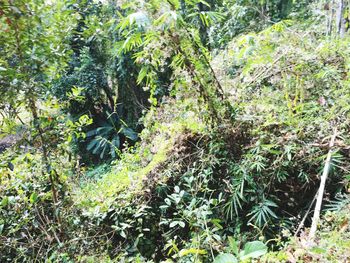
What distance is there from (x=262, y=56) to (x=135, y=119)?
16.2 ft

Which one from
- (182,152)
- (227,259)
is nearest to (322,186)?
(227,259)

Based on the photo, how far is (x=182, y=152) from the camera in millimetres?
2469

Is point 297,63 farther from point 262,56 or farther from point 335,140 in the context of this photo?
point 335,140

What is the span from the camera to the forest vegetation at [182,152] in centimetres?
186

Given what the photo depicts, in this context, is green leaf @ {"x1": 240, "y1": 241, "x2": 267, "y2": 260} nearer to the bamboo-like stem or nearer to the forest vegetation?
the forest vegetation

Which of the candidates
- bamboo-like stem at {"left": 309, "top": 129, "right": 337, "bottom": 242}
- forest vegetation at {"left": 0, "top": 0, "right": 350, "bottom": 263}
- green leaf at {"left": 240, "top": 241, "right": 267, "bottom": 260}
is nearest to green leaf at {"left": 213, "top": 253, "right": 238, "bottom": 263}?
green leaf at {"left": 240, "top": 241, "right": 267, "bottom": 260}

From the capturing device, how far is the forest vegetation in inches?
73.2

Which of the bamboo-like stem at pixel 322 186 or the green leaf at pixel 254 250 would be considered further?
the bamboo-like stem at pixel 322 186

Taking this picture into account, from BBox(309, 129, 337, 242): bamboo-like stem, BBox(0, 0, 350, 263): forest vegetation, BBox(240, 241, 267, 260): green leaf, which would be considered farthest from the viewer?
BBox(0, 0, 350, 263): forest vegetation

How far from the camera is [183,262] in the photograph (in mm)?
1751

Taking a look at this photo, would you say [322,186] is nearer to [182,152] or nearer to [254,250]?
[254,250]

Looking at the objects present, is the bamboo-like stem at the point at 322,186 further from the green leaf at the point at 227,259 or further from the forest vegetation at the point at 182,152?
the green leaf at the point at 227,259

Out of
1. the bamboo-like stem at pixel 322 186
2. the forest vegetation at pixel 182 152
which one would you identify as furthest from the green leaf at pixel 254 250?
the bamboo-like stem at pixel 322 186

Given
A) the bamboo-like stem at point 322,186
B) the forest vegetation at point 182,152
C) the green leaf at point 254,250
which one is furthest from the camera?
the forest vegetation at point 182,152
